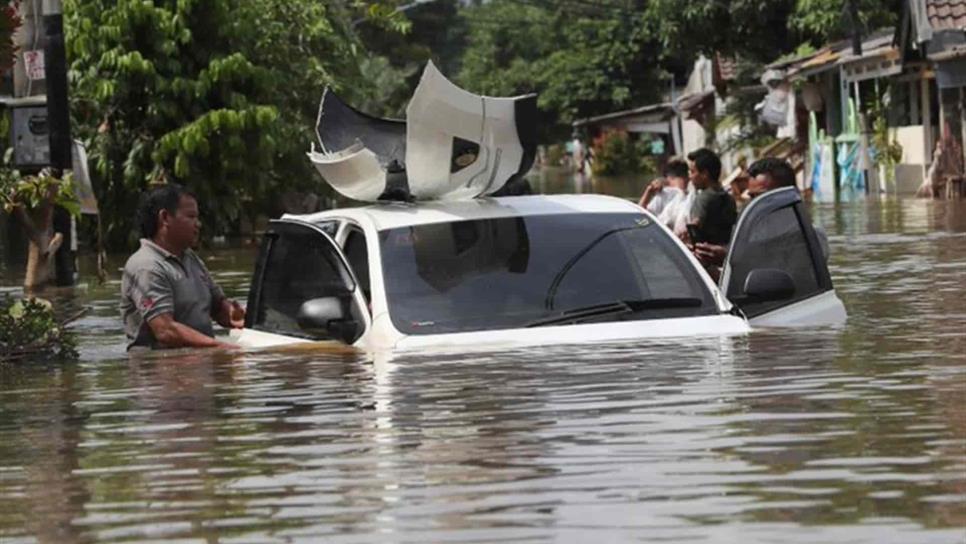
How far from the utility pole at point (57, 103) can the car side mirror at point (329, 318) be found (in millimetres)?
11056

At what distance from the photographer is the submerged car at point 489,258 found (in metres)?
10.4

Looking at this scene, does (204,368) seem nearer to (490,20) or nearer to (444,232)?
(444,232)

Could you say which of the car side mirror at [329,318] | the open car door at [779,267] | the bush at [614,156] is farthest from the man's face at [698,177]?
the bush at [614,156]

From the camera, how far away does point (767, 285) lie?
1087 centimetres

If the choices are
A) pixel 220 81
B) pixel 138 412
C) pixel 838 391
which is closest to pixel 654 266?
pixel 838 391

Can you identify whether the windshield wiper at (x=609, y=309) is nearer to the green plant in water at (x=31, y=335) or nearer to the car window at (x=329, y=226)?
the car window at (x=329, y=226)

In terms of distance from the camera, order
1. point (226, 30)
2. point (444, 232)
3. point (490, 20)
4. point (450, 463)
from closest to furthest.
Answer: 1. point (450, 463)
2. point (444, 232)
3. point (226, 30)
4. point (490, 20)

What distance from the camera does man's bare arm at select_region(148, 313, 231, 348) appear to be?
1158cm

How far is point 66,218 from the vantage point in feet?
72.3

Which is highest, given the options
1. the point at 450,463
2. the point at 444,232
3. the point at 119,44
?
the point at 119,44

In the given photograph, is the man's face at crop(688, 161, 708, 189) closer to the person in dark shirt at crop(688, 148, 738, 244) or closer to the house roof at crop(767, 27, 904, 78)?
the person in dark shirt at crop(688, 148, 738, 244)

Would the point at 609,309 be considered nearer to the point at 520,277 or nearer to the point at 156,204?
the point at 520,277

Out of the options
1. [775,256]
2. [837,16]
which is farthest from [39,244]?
[837,16]

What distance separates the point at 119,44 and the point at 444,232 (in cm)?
1911
